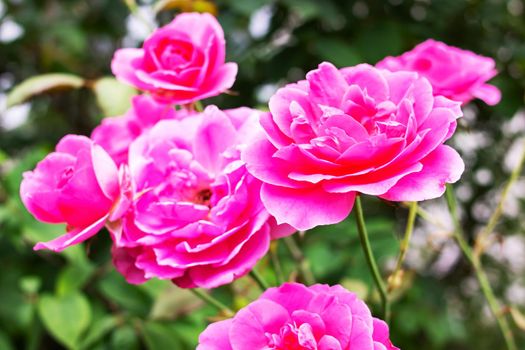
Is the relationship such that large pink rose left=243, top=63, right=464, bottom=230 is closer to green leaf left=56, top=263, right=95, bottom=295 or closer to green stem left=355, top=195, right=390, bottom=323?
green stem left=355, top=195, right=390, bottom=323

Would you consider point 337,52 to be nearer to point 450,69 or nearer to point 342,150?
point 450,69

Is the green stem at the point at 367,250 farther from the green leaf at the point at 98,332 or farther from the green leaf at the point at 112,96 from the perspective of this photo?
the green leaf at the point at 98,332

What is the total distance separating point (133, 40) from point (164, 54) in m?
1.18

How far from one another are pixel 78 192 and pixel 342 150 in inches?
6.1

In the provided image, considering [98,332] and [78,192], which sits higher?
[78,192]

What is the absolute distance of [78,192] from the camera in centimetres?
38

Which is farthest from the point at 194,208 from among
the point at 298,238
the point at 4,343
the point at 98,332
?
the point at 4,343

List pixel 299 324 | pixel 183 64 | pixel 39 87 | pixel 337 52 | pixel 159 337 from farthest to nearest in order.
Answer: pixel 337 52 → pixel 159 337 → pixel 39 87 → pixel 183 64 → pixel 299 324

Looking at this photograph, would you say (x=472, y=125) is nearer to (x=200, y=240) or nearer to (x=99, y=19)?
(x=99, y=19)

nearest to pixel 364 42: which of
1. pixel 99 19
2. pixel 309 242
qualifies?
→ pixel 309 242

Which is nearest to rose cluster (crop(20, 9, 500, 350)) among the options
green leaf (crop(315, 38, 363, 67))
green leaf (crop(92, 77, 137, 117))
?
green leaf (crop(92, 77, 137, 117))

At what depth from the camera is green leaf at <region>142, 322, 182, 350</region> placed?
30.6 inches

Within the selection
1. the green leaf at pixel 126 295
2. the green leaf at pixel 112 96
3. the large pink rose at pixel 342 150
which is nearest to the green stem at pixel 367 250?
the large pink rose at pixel 342 150

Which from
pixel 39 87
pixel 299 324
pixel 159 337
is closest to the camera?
pixel 299 324
